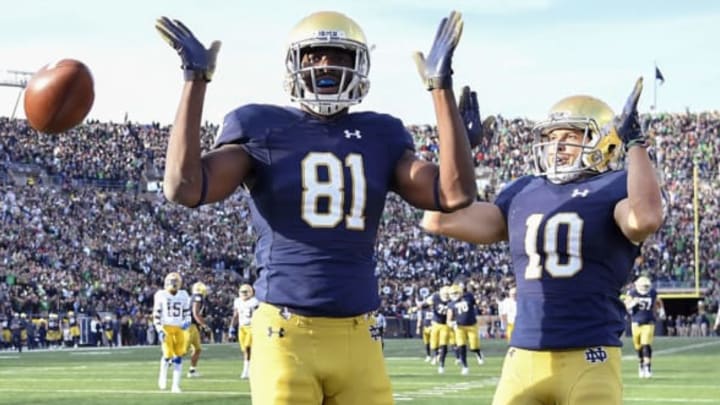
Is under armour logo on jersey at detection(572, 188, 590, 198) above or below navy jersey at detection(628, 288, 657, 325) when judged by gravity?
above

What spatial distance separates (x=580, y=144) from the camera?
544 cm

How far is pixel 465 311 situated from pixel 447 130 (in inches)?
676

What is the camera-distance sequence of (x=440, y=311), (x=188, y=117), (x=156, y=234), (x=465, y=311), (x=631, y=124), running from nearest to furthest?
1. (x=188, y=117)
2. (x=631, y=124)
3. (x=465, y=311)
4. (x=440, y=311)
5. (x=156, y=234)

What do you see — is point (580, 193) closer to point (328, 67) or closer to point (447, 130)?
point (447, 130)

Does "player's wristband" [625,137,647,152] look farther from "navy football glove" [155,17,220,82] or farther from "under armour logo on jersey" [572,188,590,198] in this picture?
"navy football glove" [155,17,220,82]

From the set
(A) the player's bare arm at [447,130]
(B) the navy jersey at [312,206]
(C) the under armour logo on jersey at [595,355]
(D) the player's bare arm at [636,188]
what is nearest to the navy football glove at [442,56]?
(A) the player's bare arm at [447,130]

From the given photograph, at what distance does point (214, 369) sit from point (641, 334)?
7.27 metres

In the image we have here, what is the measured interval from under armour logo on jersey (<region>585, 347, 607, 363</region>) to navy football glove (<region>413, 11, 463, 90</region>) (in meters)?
1.59

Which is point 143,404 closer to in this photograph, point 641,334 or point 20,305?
point 641,334

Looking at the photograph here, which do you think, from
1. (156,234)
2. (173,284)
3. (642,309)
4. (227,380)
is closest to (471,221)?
(173,284)

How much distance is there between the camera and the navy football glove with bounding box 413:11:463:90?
4.14 metres

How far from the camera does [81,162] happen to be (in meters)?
43.4

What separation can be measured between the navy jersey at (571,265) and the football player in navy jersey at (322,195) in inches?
46.0

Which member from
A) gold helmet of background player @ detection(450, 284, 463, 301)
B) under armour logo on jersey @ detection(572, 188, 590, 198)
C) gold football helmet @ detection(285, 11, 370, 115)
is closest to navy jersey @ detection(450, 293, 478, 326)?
gold helmet of background player @ detection(450, 284, 463, 301)
